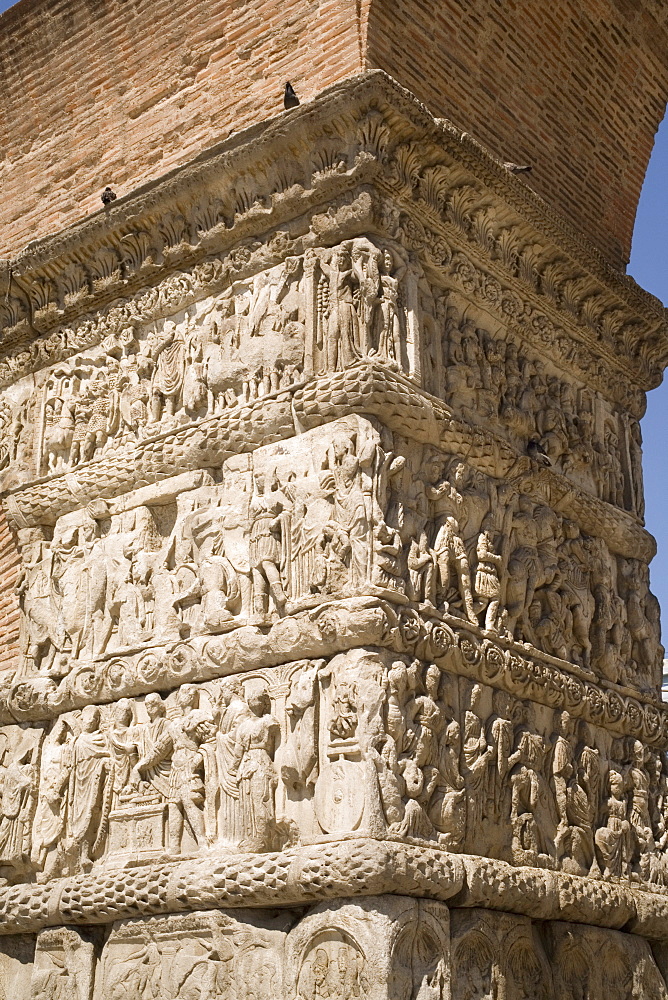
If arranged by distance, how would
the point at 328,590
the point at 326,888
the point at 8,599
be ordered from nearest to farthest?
the point at 326,888 → the point at 328,590 → the point at 8,599

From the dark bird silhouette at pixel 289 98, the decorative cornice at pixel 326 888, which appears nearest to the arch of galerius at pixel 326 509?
the decorative cornice at pixel 326 888

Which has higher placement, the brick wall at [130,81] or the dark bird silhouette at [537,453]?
the brick wall at [130,81]

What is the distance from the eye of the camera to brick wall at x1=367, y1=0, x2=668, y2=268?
20.5ft

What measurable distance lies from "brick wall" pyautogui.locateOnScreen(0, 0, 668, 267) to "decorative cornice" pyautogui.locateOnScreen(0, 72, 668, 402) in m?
0.30

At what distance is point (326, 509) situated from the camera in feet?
18.0

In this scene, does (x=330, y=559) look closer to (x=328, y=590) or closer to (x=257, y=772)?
(x=328, y=590)

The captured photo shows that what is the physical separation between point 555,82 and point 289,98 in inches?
69.1

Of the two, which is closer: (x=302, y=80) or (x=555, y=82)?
(x=302, y=80)

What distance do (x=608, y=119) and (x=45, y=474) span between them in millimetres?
3689

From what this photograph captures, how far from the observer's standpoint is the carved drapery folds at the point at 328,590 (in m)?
5.12

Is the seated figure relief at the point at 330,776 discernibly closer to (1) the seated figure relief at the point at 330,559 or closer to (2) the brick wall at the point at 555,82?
(1) the seated figure relief at the point at 330,559

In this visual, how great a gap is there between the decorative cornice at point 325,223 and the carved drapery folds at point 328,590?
0.02m

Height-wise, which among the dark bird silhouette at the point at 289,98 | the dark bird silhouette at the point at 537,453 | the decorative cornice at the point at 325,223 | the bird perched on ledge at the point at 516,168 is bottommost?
the dark bird silhouette at the point at 537,453

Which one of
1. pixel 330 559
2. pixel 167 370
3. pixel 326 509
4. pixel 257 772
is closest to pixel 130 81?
pixel 167 370
